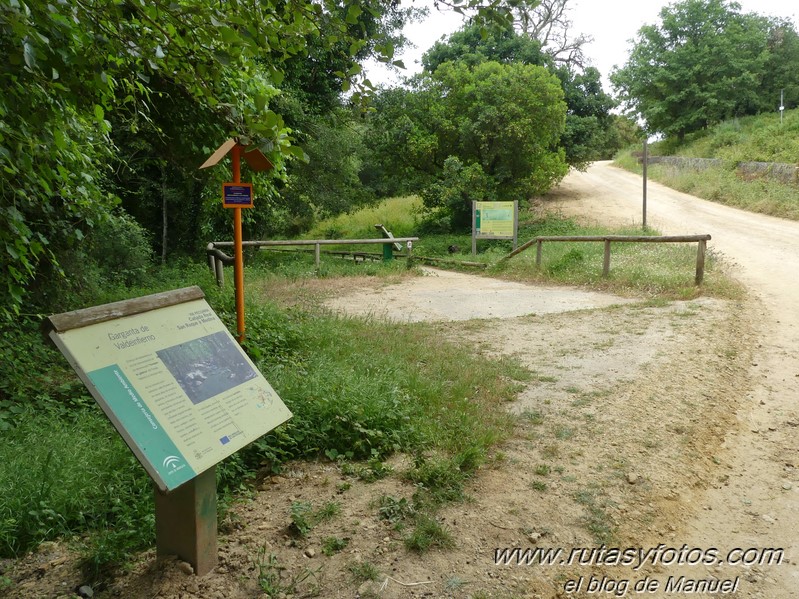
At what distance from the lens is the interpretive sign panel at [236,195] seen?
5.66 metres

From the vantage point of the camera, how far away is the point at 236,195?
18.6ft

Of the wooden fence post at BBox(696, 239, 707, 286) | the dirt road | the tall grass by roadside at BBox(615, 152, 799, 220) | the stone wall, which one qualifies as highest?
the stone wall

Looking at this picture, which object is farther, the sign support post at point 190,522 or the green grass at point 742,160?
the green grass at point 742,160

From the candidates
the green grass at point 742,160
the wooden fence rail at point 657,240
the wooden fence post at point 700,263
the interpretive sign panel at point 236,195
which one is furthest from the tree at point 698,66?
the interpretive sign panel at point 236,195

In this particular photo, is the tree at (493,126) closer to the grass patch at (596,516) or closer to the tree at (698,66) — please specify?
the tree at (698,66)

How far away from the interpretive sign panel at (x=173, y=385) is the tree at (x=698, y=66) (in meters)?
33.6

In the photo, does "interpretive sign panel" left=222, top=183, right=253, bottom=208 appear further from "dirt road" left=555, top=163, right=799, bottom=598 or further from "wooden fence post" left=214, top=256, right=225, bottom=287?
"wooden fence post" left=214, top=256, right=225, bottom=287

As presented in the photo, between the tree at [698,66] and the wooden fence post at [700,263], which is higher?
the tree at [698,66]

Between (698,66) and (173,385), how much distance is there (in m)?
35.0

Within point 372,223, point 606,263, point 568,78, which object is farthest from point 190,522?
point 568,78

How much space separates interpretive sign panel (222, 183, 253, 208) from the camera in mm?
5656

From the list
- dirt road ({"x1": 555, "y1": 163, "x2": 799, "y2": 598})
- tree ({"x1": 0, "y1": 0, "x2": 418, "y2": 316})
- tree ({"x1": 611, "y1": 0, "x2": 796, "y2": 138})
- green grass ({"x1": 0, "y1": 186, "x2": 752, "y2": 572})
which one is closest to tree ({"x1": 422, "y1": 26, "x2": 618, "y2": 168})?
tree ({"x1": 611, "y1": 0, "x2": 796, "y2": 138})

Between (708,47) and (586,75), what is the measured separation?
729 cm

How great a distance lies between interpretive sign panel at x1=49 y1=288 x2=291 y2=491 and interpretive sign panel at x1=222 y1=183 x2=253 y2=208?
9.25 feet
